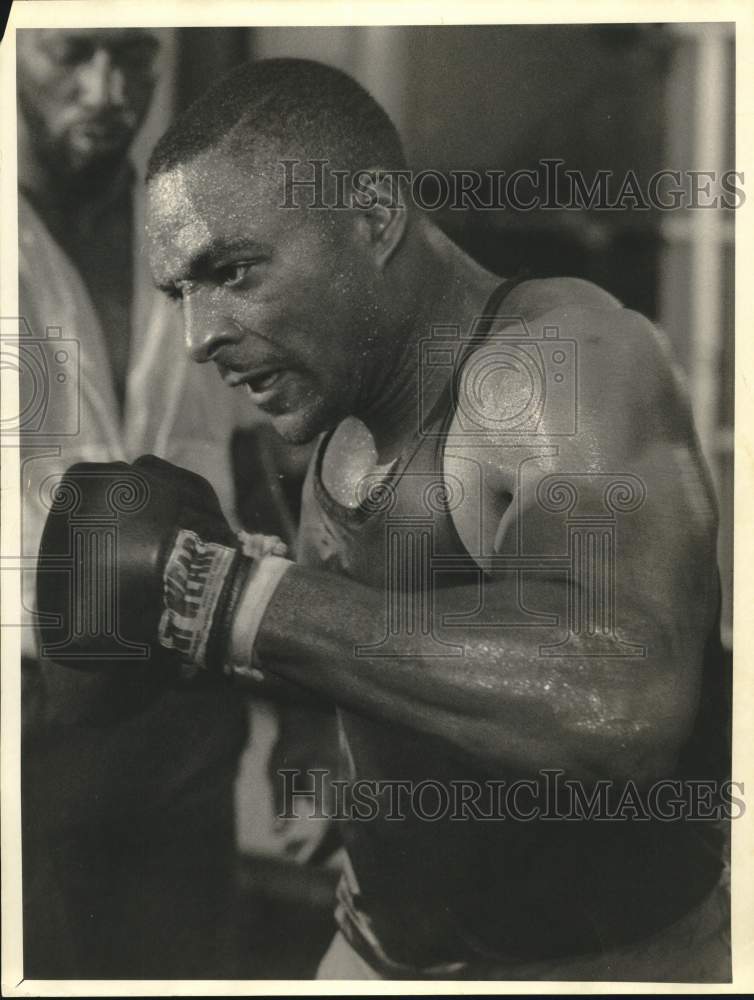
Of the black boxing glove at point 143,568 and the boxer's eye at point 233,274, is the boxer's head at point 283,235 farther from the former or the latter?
the black boxing glove at point 143,568

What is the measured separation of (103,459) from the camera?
5.37 ft

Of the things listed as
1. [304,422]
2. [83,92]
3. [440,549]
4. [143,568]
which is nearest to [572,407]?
[440,549]

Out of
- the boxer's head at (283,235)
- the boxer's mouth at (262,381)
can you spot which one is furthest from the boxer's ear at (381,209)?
the boxer's mouth at (262,381)

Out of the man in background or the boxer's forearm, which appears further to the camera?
the man in background

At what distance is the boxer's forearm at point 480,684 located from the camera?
1.52 m

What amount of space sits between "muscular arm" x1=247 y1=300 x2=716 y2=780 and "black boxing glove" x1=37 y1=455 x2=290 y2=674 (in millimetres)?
74

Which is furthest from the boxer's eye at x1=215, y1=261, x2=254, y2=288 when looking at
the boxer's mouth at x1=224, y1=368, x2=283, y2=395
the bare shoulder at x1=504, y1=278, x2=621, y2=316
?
the bare shoulder at x1=504, y1=278, x2=621, y2=316

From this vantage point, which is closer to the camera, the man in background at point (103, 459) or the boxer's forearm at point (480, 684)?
the boxer's forearm at point (480, 684)

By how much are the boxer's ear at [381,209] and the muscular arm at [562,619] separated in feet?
0.86

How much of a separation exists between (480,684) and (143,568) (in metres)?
0.53

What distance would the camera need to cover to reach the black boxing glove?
158cm

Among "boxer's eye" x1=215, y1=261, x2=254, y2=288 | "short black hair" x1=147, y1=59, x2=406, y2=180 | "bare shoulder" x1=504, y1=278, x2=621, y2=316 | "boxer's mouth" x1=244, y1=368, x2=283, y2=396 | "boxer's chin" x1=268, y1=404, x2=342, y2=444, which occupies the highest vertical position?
"short black hair" x1=147, y1=59, x2=406, y2=180

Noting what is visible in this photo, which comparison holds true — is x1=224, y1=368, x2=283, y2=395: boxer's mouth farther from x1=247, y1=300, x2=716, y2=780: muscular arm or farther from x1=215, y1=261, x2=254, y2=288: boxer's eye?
x1=247, y1=300, x2=716, y2=780: muscular arm

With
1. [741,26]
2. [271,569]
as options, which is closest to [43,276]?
[271,569]
